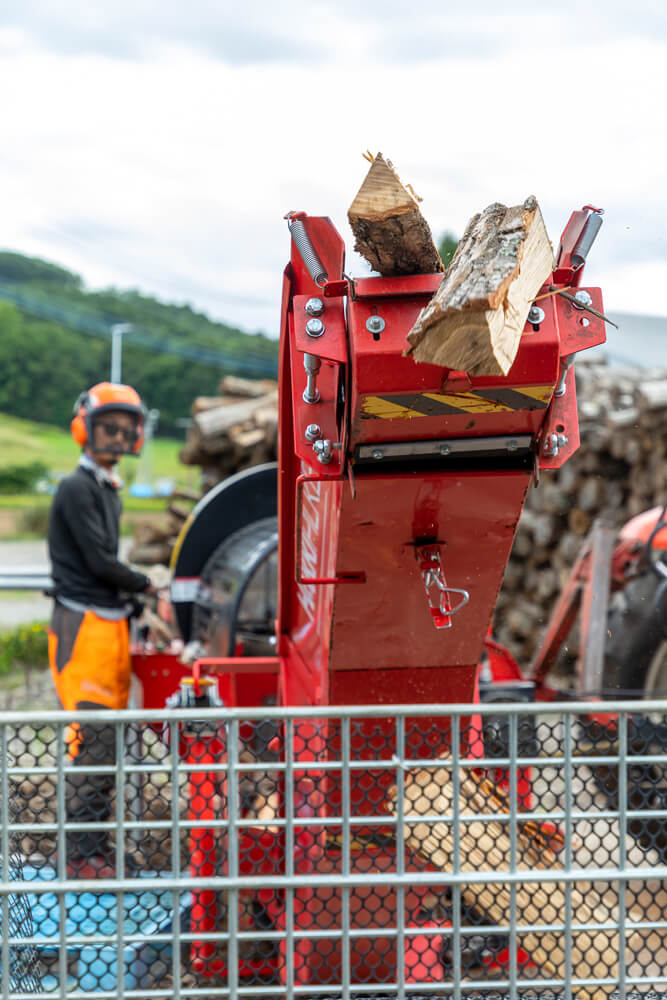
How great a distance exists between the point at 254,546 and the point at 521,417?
2611 millimetres

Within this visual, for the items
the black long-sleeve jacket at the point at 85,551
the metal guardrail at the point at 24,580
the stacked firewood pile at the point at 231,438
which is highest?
the stacked firewood pile at the point at 231,438

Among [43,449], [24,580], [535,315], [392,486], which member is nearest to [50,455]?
[43,449]

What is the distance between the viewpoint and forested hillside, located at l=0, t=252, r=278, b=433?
34125mm

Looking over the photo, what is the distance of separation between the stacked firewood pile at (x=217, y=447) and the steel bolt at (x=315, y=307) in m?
6.21

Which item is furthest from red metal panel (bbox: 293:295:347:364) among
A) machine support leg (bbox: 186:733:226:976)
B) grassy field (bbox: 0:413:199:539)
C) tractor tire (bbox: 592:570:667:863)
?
grassy field (bbox: 0:413:199:539)

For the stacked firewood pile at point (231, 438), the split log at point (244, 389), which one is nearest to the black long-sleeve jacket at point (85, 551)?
the stacked firewood pile at point (231, 438)

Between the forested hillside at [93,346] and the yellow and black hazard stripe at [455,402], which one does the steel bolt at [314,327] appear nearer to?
the yellow and black hazard stripe at [455,402]

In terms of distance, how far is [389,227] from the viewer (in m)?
1.83

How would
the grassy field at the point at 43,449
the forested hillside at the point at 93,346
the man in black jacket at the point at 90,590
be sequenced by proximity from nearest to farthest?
the man in black jacket at the point at 90,590 → the grassy field at the point at 43,449 → the forested hillside at the point at 93,346

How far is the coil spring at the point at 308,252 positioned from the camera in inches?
78.0

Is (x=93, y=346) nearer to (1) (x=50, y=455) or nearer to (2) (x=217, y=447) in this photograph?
(1) (x=50, y=455)

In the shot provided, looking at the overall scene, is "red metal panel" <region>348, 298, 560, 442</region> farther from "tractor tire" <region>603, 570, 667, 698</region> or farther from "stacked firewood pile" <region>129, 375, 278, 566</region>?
"stacked firewood pile" <region>129, 375, 278, 566</region>

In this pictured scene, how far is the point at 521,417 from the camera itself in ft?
6.59

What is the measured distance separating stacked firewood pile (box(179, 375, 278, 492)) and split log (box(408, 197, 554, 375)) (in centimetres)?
654
